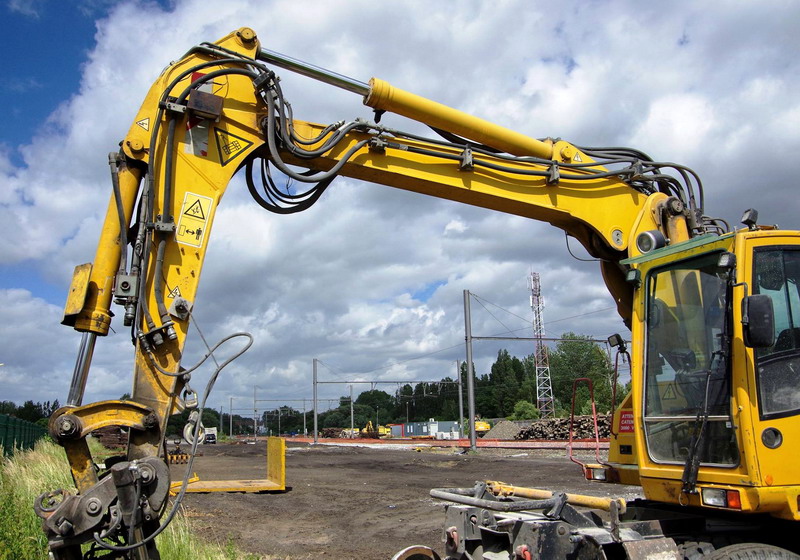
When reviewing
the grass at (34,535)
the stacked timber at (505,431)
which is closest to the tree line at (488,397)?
the stacked timber at (505,431)

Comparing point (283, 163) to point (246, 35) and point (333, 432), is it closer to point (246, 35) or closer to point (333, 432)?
point (246, 35)

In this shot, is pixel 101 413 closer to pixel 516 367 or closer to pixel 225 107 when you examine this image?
pixel 225 107

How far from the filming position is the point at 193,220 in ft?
16.9

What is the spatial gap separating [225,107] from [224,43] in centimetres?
59

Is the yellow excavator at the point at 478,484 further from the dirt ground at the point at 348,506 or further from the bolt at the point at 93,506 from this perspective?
the dirt ground at the point at 348,506

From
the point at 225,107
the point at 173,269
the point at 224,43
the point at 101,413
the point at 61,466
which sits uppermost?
the point at 224,43

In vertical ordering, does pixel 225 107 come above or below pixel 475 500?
above

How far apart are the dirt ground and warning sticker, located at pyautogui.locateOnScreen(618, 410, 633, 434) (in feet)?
11.2

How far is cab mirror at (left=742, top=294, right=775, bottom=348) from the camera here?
4316 mm

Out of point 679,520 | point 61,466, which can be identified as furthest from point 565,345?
point 679,520

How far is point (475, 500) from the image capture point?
5270 mm

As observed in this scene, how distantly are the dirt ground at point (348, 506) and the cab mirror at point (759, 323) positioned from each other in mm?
5564

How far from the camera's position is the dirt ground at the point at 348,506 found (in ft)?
30.4

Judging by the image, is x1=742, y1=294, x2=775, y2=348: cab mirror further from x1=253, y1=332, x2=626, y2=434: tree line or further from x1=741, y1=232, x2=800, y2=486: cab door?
x1=253, y1=332, x2=626, y2=434: tree line
